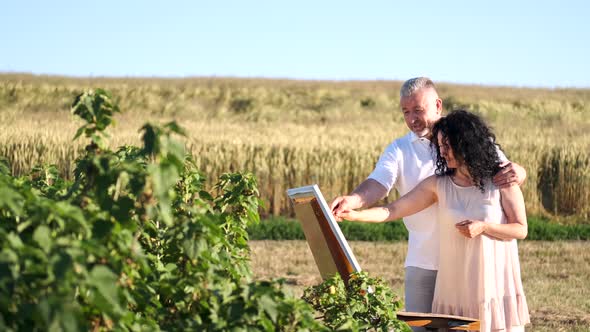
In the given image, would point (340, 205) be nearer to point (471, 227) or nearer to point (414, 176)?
point (414, 176)

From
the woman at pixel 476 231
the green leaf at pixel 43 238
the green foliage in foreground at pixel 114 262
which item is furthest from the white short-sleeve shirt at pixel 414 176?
the green leaf at pixel 43 238

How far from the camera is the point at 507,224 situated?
492cm

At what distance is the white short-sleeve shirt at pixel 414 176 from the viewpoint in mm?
5594

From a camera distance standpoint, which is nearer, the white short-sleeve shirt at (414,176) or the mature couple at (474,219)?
the mature couple at (474,219)

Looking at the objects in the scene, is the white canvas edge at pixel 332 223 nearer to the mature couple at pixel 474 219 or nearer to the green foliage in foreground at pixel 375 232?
the mature couple at pixel 474 219

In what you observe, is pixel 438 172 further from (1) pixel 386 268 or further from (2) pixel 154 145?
(1) pixel 386 268

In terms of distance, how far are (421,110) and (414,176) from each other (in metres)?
0.42

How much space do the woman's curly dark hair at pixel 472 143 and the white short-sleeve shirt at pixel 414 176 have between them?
0.69m

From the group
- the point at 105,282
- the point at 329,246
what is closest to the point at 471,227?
the point at 329,246

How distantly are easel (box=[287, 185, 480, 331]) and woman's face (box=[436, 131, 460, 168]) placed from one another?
74cm

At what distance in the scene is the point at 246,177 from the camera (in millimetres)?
4809

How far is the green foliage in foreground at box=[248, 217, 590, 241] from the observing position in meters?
15.7

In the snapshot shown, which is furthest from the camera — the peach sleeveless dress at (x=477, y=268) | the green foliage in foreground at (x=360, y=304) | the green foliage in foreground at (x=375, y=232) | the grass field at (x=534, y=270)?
the green foliage in foreground at (x=375, y=232)

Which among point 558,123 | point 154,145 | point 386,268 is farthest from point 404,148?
point 558,123
